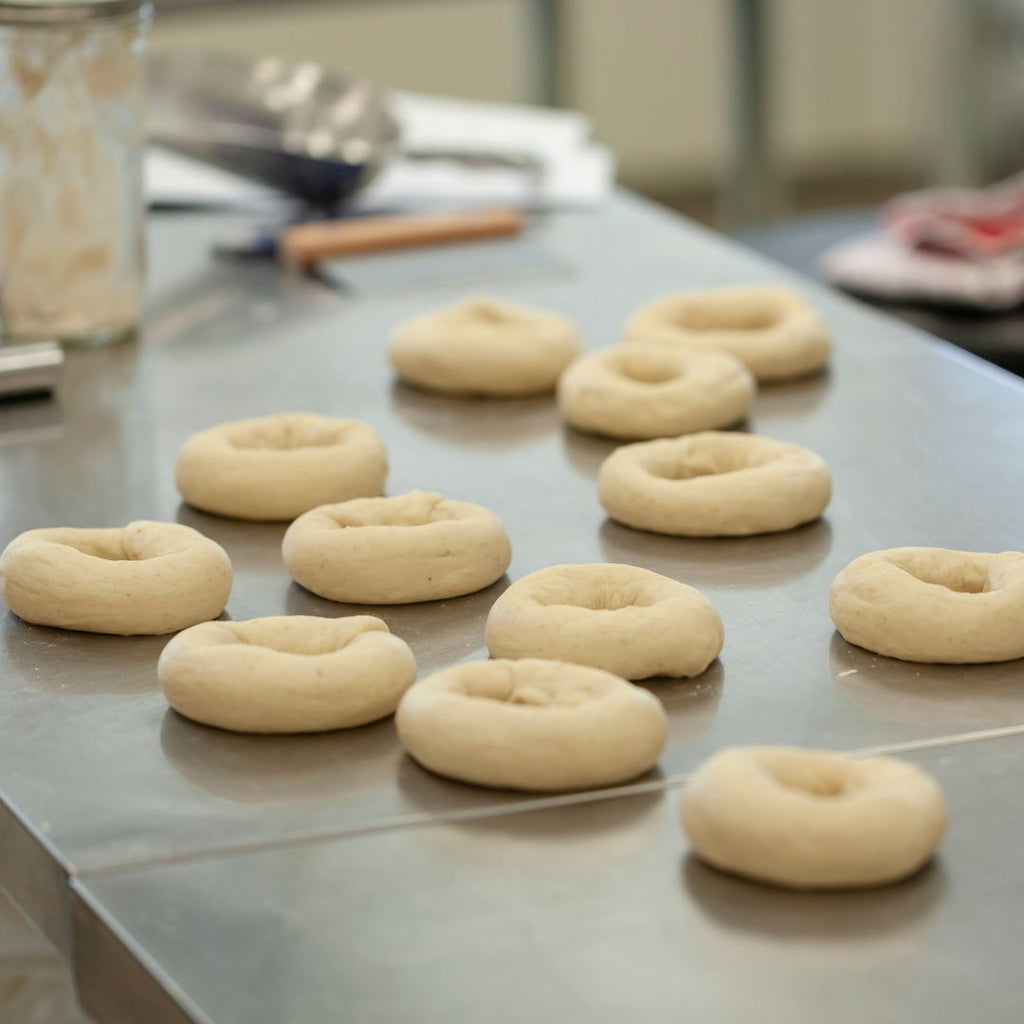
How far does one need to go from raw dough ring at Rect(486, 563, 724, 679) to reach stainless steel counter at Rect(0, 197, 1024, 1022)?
3 cm

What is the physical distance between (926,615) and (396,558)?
0.38 m

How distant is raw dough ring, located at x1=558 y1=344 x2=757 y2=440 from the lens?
1.65 metres

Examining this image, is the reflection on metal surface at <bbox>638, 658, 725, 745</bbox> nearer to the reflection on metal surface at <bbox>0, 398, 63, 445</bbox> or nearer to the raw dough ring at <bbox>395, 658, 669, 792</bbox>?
the raw dough ring at <bbox>395, 658, 669, 792</bbox>

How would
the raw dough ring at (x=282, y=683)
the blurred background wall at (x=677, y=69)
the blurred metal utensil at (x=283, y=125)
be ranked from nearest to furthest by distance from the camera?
the raw dough ring at (x=282, y=683) < the blurred metal utensil at (x=283, y=125) < the blurred background wall at (x=677, y=69)

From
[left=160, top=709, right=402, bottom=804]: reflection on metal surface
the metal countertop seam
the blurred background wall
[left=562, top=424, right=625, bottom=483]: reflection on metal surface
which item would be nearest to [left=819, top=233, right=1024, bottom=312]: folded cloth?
[left=562, top=424, right=625, bottom=483]: reflection on metal surface

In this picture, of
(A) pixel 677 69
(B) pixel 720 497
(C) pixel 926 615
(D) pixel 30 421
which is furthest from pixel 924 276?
(A) pixel 677 69

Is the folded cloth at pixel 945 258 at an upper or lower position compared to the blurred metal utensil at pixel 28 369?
lower

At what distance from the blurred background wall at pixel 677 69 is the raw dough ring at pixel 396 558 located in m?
4.52

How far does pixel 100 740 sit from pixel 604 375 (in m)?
0.73

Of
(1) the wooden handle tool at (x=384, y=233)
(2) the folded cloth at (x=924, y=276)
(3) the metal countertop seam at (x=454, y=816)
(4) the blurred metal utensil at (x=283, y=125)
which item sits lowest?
Result: (2) the folded cloth at (x=924, y=276)

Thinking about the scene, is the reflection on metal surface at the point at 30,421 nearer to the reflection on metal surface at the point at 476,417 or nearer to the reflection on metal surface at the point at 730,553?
the reflection on metal surface at the point at 476,417

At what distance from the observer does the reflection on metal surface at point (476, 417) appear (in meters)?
1.70

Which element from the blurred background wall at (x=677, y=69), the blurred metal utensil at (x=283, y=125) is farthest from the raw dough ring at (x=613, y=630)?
the blurred background wall at (x=677, y=69)

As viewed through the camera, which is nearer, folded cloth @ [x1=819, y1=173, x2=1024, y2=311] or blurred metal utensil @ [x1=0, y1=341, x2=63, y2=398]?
blurred metal utensil @ [x1=0, y1=341, x2=63, y2=398]
